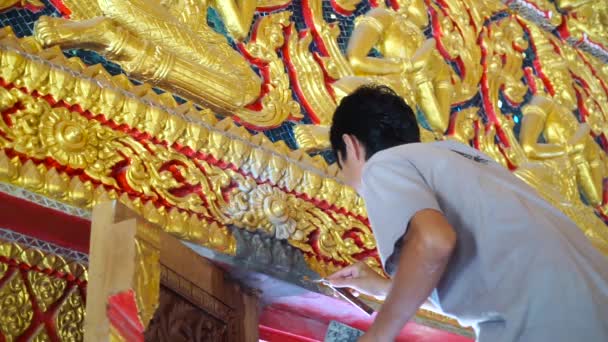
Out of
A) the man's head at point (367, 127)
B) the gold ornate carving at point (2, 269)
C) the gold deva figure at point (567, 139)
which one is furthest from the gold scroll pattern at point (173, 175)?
the gold deva figure at point (567, 139)

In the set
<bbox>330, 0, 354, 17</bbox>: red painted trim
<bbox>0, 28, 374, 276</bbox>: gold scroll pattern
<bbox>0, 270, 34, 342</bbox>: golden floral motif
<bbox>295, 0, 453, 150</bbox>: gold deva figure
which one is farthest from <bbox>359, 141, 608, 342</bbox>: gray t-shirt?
<bbox>330, 0, 354, 17</bbox>: red painted trim

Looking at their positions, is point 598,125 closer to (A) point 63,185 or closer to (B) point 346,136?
(B) point 346,136

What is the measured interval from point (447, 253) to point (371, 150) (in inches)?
9.4

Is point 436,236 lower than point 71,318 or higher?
higher

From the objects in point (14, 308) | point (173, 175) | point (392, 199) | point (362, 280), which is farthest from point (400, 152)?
point (14, 308)

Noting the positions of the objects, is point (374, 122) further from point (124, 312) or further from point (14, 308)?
point (14, 308)

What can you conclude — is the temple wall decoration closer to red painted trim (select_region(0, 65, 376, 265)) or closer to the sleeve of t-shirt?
red painted trim (select_region(0, 65, 376, 265))

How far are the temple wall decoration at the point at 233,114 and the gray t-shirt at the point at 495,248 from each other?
34 cm

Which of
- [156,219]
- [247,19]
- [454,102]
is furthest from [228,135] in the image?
[454,102]

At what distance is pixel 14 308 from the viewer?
3.60 ft

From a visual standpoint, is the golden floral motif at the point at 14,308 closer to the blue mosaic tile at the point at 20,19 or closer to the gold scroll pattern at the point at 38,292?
the gold scroll pattern at the point at 38,292

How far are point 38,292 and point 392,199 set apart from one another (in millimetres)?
531

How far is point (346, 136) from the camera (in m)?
1.07

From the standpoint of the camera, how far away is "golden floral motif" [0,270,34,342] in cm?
108
